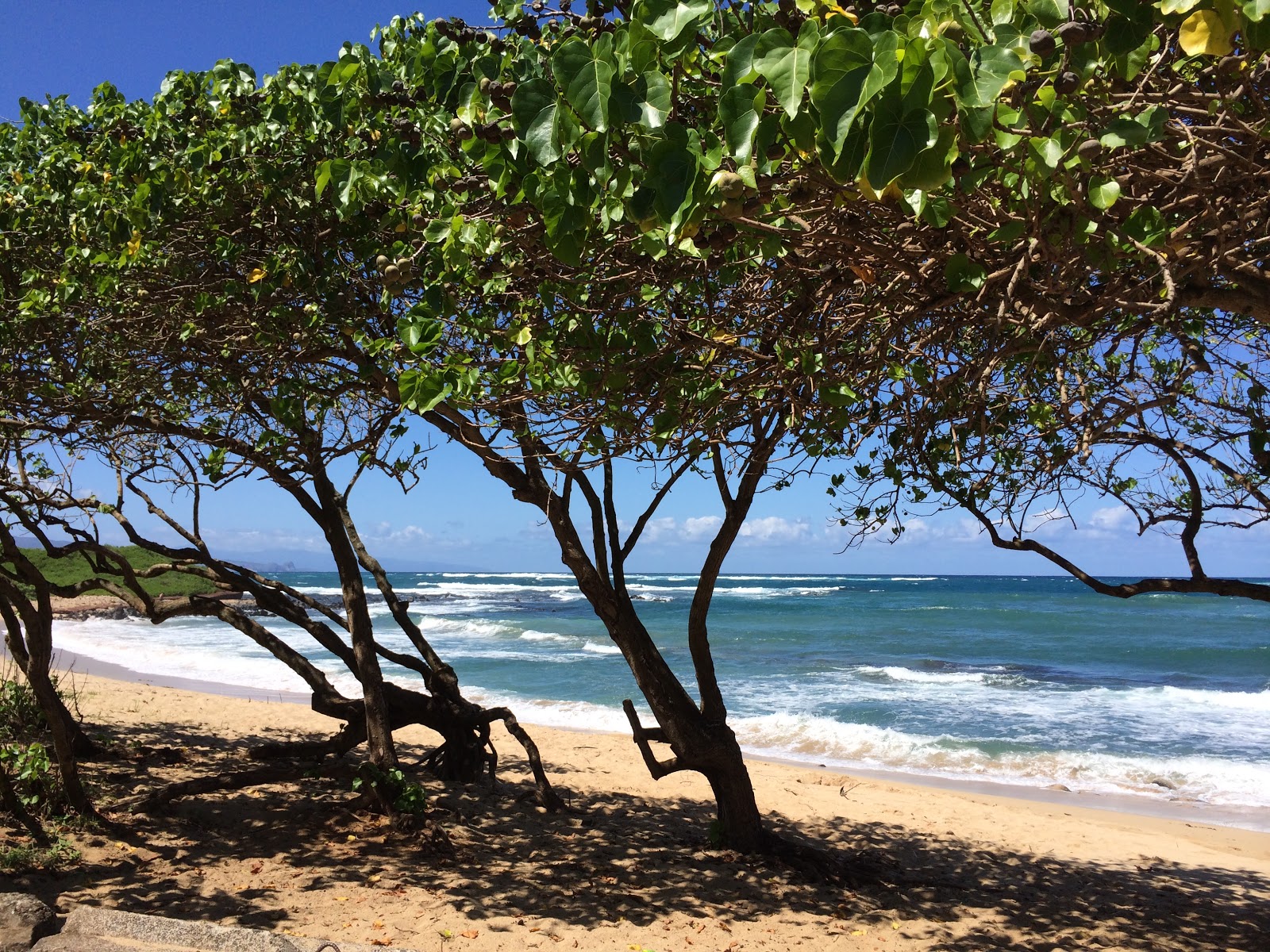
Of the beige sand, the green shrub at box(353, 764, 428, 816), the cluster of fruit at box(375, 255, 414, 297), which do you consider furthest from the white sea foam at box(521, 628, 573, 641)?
the cluster of fruit at box(375, 255, 414, 297)

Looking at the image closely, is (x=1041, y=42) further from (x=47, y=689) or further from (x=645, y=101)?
(x=47, y=689)

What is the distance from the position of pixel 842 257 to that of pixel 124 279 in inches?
162

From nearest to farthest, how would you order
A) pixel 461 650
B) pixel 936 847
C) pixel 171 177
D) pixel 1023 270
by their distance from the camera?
pixel 1023 270
pixel 171 177
pixel 936 847
pixel 461 650

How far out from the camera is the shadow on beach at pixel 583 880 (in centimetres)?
487

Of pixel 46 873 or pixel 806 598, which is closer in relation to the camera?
pixel 46 873

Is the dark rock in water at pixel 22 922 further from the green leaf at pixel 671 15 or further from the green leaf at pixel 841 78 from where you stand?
the green leaf at pixel 841 78

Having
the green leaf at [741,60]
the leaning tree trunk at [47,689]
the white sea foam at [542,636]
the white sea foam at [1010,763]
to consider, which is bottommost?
the white sea foam at [1010,763]

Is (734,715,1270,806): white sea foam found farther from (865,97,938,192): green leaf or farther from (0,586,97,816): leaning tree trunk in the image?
(865,97,938,192): green leaf

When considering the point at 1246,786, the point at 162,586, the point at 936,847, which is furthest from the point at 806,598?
the point at 936,847

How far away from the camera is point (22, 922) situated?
10.7ft

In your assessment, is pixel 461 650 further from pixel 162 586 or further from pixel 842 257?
pixel 842 257

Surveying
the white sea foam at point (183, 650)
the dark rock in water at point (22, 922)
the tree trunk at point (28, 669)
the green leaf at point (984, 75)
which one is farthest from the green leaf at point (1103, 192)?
the white sea foam at point (183, 650)

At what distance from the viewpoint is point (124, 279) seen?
502cm

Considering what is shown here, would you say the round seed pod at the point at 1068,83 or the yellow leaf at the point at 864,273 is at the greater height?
the round seed pod at the point at 1068,83
